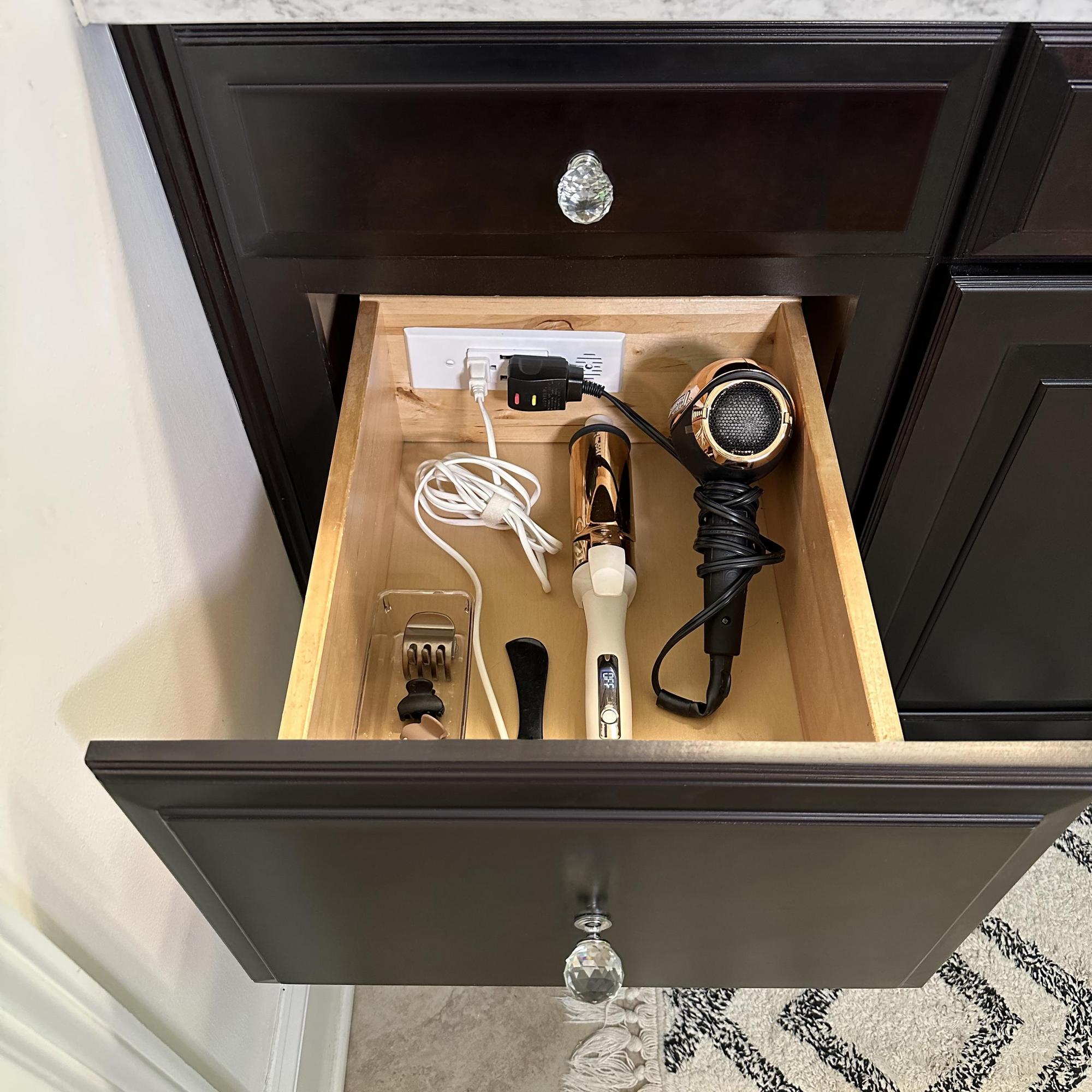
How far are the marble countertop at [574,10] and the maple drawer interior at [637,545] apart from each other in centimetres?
24

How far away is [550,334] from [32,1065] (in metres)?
0.59

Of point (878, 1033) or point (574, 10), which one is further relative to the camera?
point (878, 1033)

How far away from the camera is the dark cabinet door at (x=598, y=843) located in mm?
437

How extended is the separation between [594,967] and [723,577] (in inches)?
11.3

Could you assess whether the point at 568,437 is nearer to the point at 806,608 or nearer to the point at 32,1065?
→ the point at 806,608

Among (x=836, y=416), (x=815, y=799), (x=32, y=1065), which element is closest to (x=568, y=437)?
(x=836, y=416)

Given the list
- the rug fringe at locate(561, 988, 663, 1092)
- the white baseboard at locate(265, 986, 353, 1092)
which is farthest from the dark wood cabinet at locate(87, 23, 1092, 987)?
the rug fringe at locate(561, 988, 663, 1092)

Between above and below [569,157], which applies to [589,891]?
below

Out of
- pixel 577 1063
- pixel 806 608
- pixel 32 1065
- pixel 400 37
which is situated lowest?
pixel 32 1065

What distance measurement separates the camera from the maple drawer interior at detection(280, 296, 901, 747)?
0.63 metres

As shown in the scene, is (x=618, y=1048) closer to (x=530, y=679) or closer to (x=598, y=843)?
(x=530, y=679)

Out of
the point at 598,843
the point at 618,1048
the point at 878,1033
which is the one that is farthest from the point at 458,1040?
the point at 598,843

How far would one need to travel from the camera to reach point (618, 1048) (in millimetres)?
991

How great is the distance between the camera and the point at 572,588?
0.76 metres
